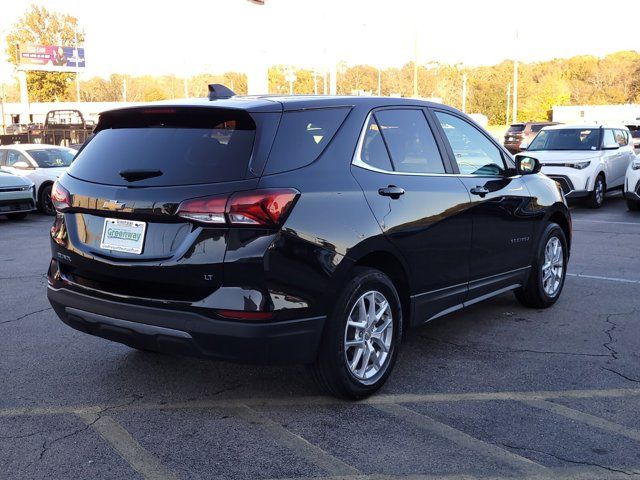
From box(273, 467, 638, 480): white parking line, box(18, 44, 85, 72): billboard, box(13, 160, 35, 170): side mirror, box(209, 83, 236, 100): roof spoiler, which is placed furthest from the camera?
box(18, 44, 85, 72): billboard

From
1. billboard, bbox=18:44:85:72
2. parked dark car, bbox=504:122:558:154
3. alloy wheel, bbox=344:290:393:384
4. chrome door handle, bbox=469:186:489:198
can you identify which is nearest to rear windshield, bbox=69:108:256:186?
alloy wheel, bbox=344:290:393:384

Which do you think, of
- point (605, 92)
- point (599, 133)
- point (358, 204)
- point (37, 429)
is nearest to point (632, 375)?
point (358, 204)

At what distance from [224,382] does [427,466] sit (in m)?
1.64

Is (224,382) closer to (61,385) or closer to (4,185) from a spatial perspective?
(61,385)

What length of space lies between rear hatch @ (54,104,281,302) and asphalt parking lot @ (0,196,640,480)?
30.9 inches

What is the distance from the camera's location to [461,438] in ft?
12.0

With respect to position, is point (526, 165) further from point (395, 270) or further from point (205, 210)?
point (205, 210)

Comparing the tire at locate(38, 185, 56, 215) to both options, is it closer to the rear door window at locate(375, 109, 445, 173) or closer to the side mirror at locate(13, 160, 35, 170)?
the side mirror at locate(13, 160, 35, 170)

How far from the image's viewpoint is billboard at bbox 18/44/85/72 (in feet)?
242

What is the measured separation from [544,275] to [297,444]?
11.7ft

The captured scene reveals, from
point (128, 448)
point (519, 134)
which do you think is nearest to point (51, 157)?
point (128, 448)

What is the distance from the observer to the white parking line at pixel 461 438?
3.38 m

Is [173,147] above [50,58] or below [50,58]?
below

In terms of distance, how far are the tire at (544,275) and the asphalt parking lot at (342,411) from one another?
0.98ft
